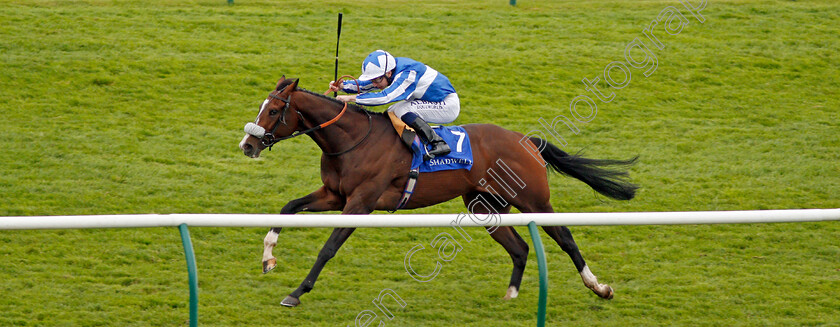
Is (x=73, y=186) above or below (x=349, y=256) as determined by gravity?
above

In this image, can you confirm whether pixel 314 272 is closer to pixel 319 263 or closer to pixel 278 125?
pixel 319 263

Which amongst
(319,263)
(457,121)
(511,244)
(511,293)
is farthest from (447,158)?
(457,121)

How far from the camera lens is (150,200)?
6594 millimetres

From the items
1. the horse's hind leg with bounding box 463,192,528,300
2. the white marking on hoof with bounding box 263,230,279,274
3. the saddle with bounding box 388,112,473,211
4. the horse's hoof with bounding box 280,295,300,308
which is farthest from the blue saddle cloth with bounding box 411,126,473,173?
the horse's hoof with bounding box 280,295,300,308

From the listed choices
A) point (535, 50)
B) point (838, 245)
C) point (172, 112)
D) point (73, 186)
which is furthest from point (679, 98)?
point (73, 186)

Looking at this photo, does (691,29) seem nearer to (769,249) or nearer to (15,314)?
(769,249)

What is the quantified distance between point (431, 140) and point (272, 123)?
0.90m

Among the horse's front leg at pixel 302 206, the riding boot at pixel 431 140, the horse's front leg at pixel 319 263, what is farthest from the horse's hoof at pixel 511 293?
the horse's front leg at pixel 302 206

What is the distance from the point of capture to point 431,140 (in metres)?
4.97

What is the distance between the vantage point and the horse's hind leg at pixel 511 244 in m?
4.97

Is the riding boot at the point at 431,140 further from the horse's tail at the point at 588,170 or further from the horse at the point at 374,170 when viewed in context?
the horse's tail at the point at 588,170

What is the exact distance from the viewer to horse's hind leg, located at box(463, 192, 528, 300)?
4973 millimetres

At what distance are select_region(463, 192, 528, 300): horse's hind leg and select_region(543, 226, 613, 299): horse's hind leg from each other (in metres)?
0.24

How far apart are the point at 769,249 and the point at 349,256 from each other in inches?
110
